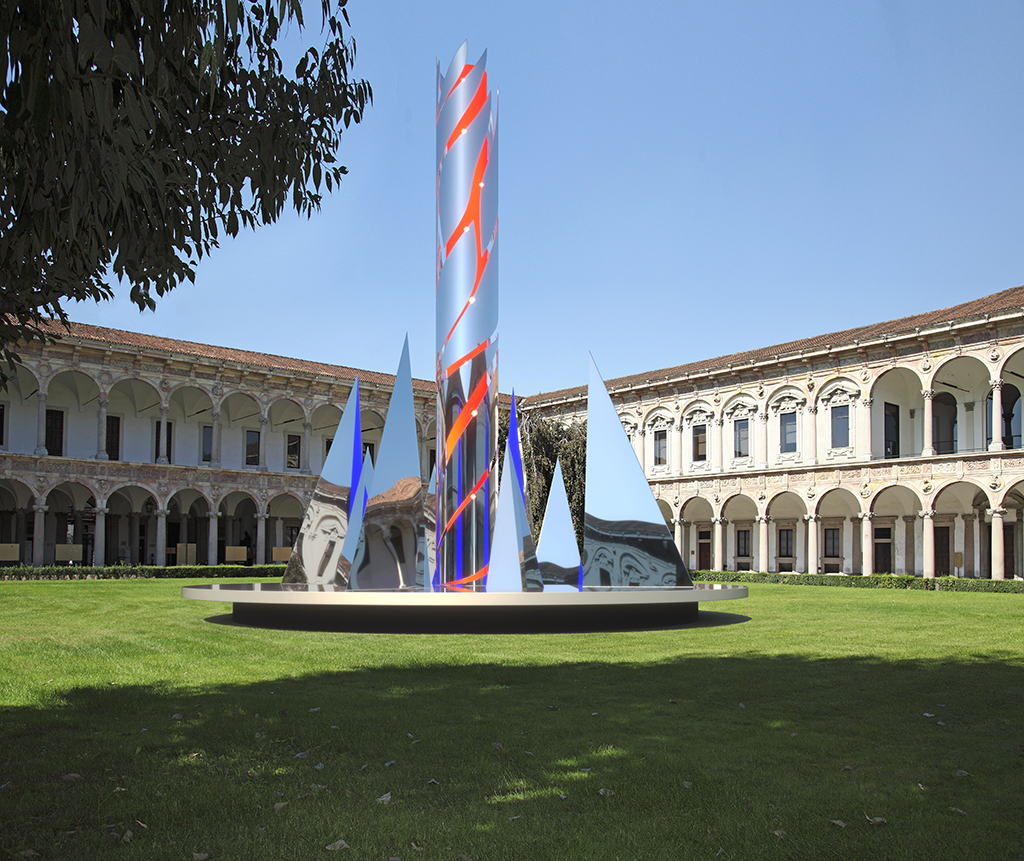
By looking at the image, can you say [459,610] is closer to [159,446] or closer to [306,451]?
[159,446]

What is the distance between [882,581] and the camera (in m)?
30.0

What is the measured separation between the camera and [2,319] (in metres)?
5.52

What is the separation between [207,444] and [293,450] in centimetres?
434

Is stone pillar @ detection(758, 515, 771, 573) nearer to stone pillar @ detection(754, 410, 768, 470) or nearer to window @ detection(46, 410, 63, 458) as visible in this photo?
stone pillar @ detection(754, 410, 768, 470)

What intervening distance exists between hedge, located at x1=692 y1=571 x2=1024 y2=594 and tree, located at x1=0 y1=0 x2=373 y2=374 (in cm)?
2461

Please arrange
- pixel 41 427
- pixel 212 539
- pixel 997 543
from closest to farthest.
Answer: pixel 997 543, pixel 41 427, pixel 212 539

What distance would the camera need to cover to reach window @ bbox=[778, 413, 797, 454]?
121 feet

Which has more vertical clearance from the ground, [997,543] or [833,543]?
[997,543]

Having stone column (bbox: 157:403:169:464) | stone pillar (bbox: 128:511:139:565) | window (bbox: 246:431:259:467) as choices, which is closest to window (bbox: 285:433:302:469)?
window (bbox: 246:431:259:467)

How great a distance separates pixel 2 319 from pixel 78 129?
2806 mm

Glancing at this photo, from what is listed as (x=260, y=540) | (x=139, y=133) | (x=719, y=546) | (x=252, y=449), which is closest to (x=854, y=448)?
(x=719, y=546)

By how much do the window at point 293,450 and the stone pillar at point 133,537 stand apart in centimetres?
742

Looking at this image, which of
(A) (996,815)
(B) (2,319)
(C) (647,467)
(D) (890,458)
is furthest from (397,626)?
(C) (647,467)

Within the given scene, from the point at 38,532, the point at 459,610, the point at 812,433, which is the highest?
the point at 812,433
